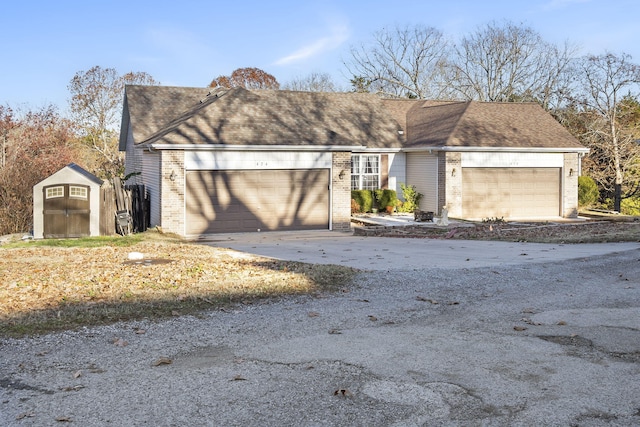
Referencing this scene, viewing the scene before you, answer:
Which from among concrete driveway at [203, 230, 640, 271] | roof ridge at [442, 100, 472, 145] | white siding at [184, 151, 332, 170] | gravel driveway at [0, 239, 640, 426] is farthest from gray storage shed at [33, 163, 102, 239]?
gravel driveway at [0, 239, 640, 426]

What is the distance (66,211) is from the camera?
22906mm

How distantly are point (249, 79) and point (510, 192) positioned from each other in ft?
117

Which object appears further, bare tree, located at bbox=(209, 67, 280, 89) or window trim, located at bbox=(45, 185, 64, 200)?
bare tree, located at bbox=(209, 67, 280, 89)

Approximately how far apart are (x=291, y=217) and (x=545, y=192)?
473 inches

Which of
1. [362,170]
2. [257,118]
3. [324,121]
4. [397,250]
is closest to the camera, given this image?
[397,250]

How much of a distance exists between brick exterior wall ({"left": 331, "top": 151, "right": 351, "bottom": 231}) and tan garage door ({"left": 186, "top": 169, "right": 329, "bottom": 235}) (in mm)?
252

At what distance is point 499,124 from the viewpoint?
30500 millimetres

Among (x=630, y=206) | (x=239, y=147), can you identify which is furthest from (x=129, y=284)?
(x=630, y=206)

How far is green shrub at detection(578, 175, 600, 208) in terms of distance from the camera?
32.9m

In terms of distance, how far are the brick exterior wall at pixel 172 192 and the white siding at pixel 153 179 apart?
1.81ft

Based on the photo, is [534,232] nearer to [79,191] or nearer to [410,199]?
[410,199]

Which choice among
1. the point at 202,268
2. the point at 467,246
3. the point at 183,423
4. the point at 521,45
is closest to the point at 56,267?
the point at 202,268

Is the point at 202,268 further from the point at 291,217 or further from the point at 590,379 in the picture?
the point at 291,217

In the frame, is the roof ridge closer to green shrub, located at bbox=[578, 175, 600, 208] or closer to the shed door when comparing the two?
green shrub, located at bbox=[578, 175, 600, 208]
